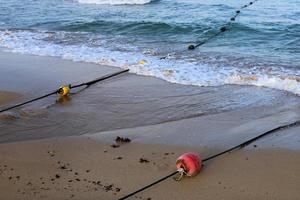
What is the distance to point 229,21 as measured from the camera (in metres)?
16.6

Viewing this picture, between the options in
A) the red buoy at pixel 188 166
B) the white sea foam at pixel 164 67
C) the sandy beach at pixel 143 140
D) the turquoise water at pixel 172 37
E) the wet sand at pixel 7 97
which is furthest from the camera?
the turquoise water at pixel 172 37

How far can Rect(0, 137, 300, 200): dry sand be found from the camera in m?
4.65

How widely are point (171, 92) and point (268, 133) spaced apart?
248 cm

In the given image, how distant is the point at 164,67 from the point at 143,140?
422 cm

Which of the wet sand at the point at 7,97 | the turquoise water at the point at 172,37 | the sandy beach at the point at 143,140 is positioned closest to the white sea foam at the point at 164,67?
the turquoise water at the point at 172,37

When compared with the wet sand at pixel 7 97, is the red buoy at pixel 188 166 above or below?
above

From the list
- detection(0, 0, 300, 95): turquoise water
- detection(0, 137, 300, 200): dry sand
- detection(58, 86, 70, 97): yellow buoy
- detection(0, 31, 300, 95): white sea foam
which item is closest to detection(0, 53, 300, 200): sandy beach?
detection(0, 137, 300, 200): dry sand

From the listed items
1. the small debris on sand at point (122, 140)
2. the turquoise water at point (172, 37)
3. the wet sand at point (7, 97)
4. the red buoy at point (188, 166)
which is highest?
the red buoy at point (188, 166)

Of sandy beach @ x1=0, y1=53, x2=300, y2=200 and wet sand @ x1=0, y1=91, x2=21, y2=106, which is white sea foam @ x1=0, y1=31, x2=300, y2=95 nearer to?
sandy beach @ x1=0, y1=53, x2=300, y2=200

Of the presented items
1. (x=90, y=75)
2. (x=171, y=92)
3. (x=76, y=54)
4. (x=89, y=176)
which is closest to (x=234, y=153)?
(x=89, y=176)

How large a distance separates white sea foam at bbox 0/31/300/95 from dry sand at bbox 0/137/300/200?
3219mm

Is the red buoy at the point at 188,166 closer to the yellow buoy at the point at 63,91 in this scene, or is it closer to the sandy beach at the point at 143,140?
the sandy beach at the point at 143,140

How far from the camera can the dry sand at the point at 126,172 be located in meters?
4.65

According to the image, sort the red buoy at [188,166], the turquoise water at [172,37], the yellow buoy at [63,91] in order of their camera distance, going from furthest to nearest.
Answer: the turquoise water at [172,37] < the yellow buoy at [63,91] < the red buoy at [188,166]
